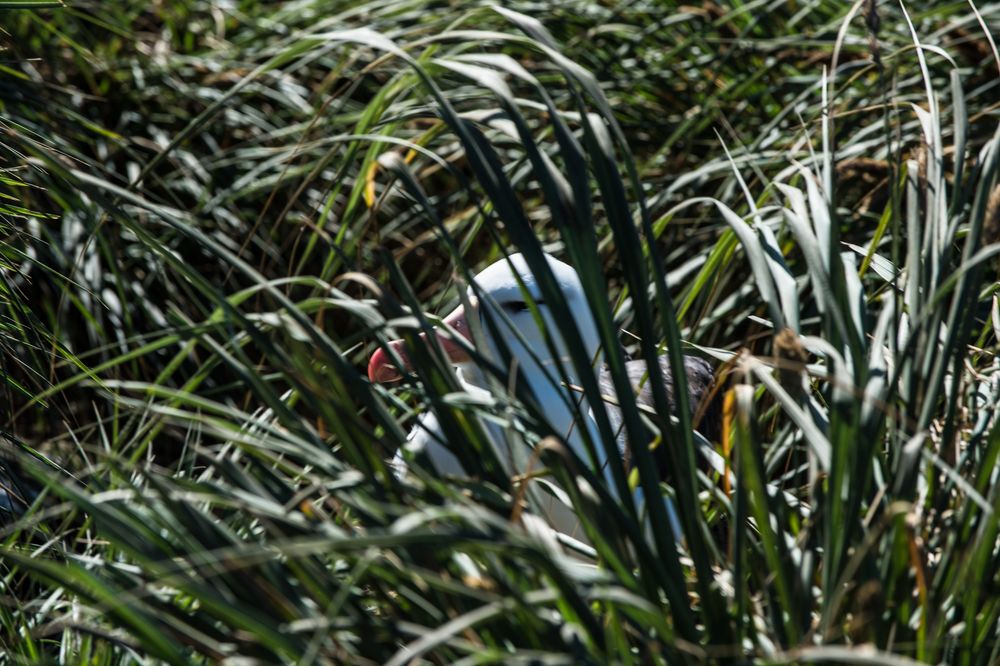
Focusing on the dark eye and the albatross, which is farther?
the dark eye

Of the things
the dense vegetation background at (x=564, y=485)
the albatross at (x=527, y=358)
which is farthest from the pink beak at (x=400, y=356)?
the dense vegetation background at (x=564, y=485)

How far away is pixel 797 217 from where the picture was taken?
4.13 feet

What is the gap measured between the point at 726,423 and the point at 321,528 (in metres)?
0.48

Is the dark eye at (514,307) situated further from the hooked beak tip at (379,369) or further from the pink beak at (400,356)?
the hooked beak tip at (379,369)

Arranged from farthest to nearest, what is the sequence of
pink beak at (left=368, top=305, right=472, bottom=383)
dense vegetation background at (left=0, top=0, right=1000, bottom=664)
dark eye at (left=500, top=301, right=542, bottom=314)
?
dark eye at (left=500, top=301, right=542, bottom=314) < pink beak at (left=368, top=305, right=472, bottom=383) < dense vegetation background at (left=0, top=0, right=1000, bottom=664)

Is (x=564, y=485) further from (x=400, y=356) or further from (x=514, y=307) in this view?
(x=514, y=307)

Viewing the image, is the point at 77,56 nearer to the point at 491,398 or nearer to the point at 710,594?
the point at 491,398

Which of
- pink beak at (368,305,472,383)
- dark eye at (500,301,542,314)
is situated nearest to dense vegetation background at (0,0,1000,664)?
pink beak at (368,305,472,383)

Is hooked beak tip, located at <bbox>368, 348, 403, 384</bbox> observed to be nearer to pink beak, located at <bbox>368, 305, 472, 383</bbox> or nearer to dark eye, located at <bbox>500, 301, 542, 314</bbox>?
pink beak, located at <bbox>368, 305, 472, 383</bbox>

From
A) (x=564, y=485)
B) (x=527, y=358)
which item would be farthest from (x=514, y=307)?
(x=564, y=485)

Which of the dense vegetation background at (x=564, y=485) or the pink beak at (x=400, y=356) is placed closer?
the dense vegetation background at (x=564, y=485)

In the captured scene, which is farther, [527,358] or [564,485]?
[527,358]

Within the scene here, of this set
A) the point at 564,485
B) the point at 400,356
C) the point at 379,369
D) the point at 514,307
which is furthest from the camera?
the point at 514,307

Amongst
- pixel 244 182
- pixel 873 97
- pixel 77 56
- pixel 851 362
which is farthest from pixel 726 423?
pixel 77 56
